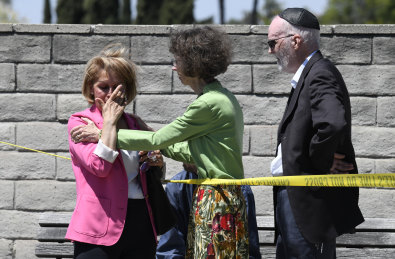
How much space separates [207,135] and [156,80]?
255 cm

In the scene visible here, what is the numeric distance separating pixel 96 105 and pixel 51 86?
2479 mm

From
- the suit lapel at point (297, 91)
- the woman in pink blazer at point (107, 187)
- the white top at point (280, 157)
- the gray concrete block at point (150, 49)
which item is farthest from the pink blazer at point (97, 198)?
the gray concrete block at point (150, 49)

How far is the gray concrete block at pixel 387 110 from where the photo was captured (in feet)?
19.8

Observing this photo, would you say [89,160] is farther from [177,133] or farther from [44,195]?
[44,195]

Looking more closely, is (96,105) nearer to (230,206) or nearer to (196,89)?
(196,89)

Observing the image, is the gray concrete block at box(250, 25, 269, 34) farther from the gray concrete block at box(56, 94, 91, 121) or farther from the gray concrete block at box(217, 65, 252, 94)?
the gray concrete block at box(56, 94, 91, 121)

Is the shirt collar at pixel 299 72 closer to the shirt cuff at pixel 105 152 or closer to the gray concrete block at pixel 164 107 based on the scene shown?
the shirt cuff at pixel 105 152

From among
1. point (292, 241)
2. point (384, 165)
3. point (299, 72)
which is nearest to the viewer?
point (292, 241)

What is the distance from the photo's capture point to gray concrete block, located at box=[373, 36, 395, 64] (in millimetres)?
6047

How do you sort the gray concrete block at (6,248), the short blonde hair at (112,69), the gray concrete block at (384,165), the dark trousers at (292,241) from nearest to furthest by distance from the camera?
the dark trousers at (292,241) < the short blonde hair at (112,69) < the gray concrete block at (384,165) < the gray concrete block at (6,248)

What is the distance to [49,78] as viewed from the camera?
20.5ft

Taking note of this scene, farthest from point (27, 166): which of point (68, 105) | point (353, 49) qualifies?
point (353, 49)

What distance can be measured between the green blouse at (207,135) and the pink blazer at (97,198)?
168 mm

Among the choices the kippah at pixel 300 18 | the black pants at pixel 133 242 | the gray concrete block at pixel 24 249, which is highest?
the kippah at pixel 300 18
